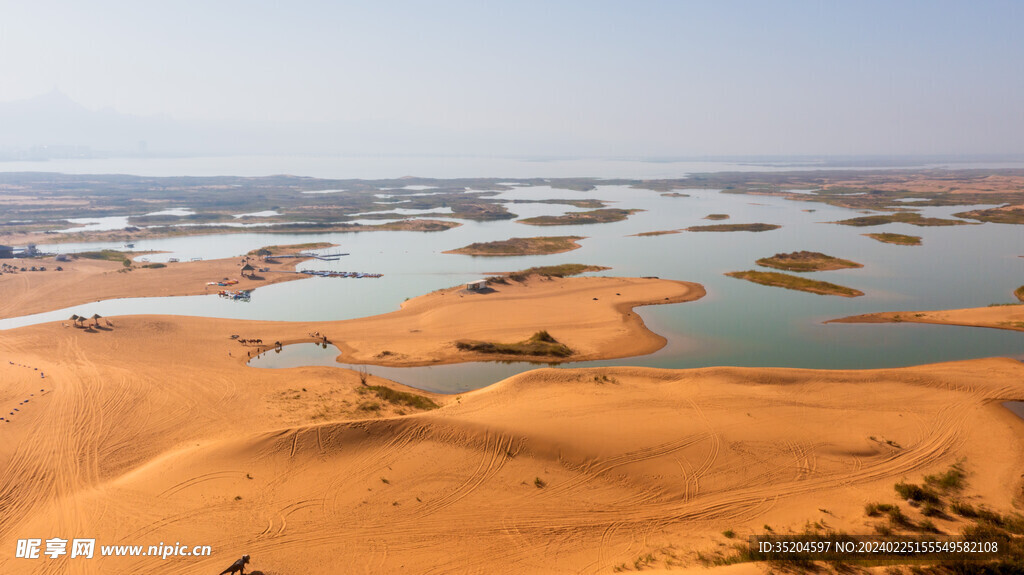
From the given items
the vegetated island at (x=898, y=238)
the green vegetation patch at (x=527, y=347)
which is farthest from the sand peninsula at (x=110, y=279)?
the vegetated island at (x=898, y=238)

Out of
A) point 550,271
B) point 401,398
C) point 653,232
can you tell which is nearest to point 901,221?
point 653,232

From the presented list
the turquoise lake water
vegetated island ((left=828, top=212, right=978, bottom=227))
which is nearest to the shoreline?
the turquoise lake water

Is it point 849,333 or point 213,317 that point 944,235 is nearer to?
point 849,333
